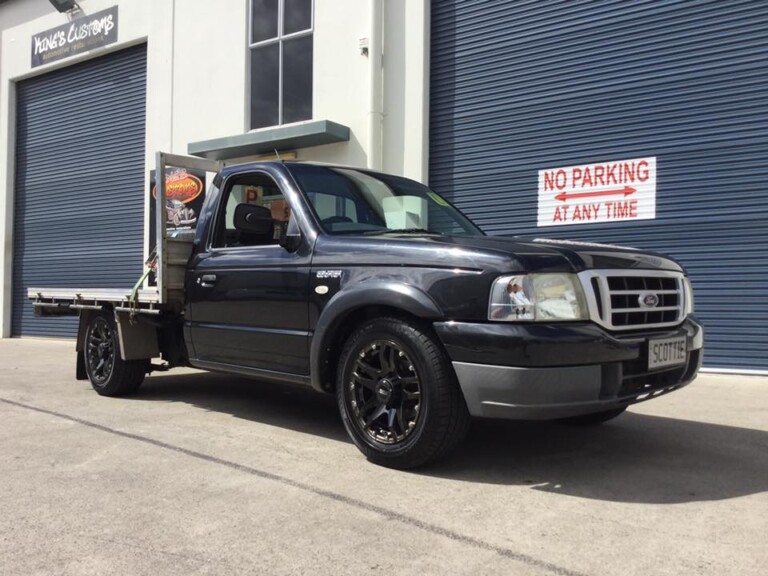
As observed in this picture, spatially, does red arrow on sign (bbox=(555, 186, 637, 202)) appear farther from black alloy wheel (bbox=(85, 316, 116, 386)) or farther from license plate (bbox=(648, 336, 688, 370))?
black alloy wheel (bbox=(85, 316, 116, 386))

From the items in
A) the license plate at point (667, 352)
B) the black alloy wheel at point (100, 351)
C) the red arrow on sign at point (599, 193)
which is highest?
the red arrow on sign at point (599, 193)

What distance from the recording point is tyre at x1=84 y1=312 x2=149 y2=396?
6.13 metres

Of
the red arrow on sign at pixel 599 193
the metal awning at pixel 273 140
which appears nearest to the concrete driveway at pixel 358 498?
the red arrow on sign at pixel 599 193

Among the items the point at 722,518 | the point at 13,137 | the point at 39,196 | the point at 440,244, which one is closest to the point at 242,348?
the point at 440,244

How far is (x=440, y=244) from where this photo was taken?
12.3ft

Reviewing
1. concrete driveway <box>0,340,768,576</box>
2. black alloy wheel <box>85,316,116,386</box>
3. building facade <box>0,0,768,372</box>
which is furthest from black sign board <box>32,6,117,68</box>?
concrete driveway <box>0,340,768,576</box>

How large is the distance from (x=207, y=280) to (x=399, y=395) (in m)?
2.14

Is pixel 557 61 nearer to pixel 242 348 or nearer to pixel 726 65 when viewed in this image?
pixel 726 65

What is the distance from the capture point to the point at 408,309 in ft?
12.1

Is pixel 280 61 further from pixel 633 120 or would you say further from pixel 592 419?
pixel 592 419

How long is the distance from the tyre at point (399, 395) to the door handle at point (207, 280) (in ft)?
5.10

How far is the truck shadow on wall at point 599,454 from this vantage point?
3.65 metres

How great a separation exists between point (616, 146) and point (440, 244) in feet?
19.4

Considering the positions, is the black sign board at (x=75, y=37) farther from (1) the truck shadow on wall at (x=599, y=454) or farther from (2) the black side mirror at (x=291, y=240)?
(2) the black side mirror at (x=291, y=240)
